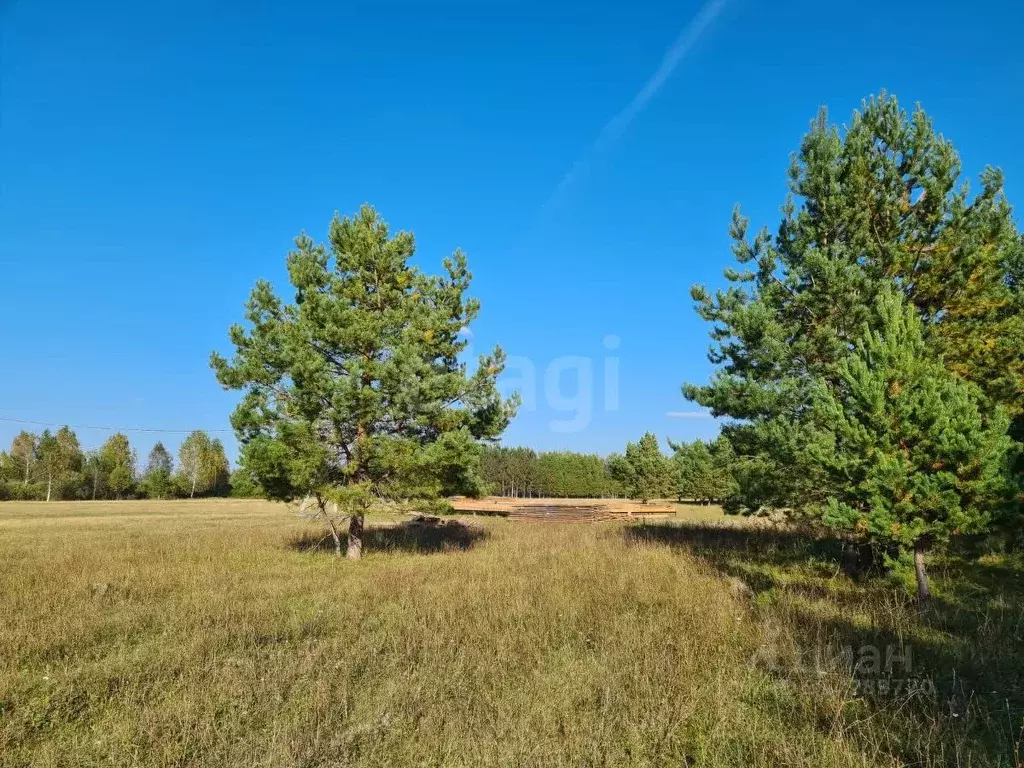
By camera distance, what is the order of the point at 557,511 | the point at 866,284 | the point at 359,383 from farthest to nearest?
the point at 557,511, the point at 359,383, the point at 866,284

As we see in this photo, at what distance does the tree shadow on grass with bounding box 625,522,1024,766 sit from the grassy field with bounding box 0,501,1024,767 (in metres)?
0.04

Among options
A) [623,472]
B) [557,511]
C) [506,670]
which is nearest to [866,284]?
[506,670]

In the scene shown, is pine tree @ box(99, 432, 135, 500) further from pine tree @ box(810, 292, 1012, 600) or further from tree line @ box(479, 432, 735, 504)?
pine tree @ box(810, 292, 1012, 600)

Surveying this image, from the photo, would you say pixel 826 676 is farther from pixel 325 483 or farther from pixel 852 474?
pixel 325 483

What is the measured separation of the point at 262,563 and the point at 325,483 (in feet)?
7.89

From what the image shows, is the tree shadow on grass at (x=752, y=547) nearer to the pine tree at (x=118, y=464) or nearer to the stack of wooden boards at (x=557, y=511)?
the stack of wooden boards at (x=557, y=511)

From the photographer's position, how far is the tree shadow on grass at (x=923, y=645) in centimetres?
419

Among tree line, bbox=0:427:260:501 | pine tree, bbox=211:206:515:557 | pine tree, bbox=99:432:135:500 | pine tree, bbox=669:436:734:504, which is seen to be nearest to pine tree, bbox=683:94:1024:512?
pine tree, bbox=669:436:734:504

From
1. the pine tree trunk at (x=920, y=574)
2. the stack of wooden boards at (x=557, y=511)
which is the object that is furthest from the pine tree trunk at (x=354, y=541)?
the stack of wooden boards at (x=557, y=511)

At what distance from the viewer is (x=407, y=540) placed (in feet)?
65.0

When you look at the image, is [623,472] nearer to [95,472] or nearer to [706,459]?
[706,459]

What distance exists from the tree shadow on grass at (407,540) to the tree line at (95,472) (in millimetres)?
41856

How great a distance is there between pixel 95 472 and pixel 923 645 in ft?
263

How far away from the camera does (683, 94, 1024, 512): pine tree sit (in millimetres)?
11789
